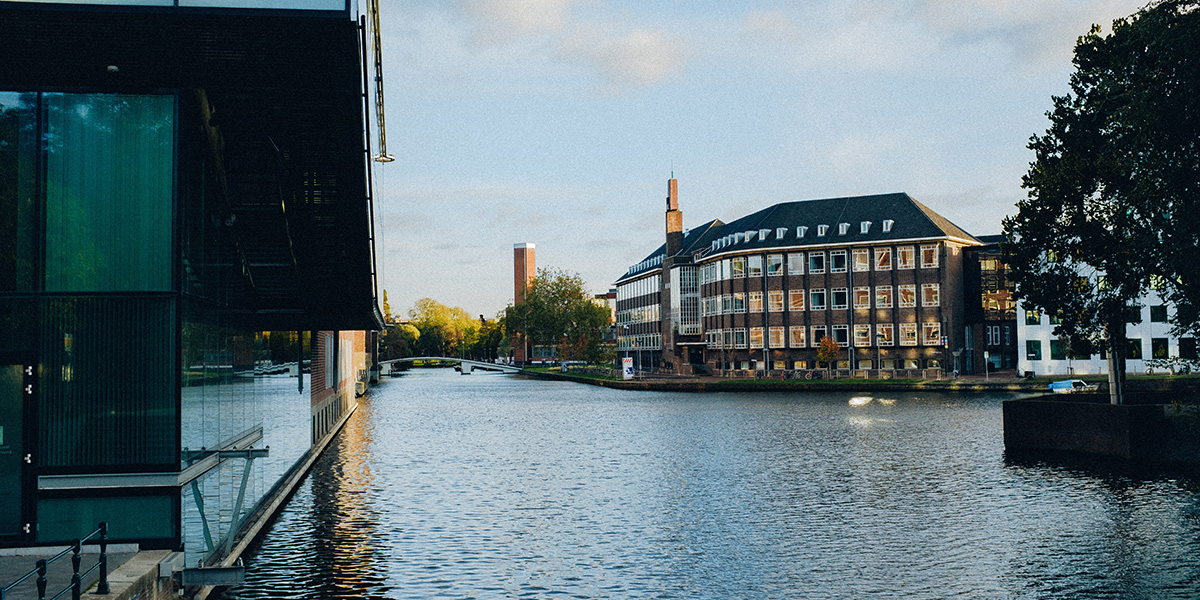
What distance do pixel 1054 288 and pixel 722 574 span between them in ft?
68.0

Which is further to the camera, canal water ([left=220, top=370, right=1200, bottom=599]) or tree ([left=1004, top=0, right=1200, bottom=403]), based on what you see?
tree ([left=1004, top=0, right=1200, bottom=403])

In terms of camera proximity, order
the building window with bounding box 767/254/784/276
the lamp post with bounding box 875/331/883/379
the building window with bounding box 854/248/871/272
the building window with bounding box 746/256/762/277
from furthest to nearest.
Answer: the building window with bounding box 746/256/762/277 < the building window with bounding box 767/254/784/276 < the building window with bounding box 854/248/871/272 < the lamp post with bounding box 875/331/883/379

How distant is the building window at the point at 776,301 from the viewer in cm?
10131

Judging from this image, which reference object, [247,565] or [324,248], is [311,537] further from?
[324,248]

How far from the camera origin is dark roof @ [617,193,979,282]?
95.0 meters

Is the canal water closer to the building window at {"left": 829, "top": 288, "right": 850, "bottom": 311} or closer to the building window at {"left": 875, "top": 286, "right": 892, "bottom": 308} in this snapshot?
the building window at {"left": 875, "top": 286, "right": 892, "bottom": 308}

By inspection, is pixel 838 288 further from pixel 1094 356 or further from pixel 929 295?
pixel 1094 356

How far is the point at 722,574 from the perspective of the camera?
1585 cm

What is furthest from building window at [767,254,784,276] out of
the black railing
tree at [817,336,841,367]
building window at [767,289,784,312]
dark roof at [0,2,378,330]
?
the black railing

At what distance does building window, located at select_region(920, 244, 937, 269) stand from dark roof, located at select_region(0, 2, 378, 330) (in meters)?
82.1

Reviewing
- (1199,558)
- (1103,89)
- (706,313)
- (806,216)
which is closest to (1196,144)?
(1103,89)

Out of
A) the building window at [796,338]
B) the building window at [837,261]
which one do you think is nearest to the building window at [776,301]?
the building window at [796,338]

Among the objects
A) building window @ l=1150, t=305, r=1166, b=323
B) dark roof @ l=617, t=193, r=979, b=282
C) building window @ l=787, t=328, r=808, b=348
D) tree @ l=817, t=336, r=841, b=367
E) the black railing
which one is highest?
dark roof @ l=617, t=193, r=979, b=282

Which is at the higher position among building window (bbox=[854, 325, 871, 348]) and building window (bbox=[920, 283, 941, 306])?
building window (bbox=[920, 283, 941, 306])
